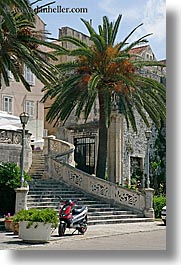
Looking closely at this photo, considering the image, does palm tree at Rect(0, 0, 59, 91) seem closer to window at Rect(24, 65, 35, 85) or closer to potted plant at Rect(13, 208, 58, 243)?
potted plant at Rect(13, 208, 58, 243)

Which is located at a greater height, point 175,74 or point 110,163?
point 175,74

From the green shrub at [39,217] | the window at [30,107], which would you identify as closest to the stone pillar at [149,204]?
the green shrub at [39,217]

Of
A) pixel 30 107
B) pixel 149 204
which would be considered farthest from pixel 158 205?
pixel 30 107

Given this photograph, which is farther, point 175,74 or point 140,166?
point 140,166

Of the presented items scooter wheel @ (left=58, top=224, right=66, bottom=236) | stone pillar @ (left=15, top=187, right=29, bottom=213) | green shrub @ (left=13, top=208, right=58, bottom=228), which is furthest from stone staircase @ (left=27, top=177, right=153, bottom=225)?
green shrub @ (left=13, top=208, right=58, bottom=228)

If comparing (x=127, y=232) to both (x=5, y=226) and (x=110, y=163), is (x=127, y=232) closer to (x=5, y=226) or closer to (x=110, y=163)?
(x=5, y=226)

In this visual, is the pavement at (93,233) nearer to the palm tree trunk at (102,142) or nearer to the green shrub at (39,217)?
the green shrub at (39,217)

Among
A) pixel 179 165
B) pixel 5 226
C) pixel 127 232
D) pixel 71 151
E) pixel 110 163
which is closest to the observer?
pixel 179 165

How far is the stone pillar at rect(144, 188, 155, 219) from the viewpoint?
21484 millimetres

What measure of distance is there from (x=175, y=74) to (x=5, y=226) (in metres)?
7.29

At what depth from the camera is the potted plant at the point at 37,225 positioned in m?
13.2

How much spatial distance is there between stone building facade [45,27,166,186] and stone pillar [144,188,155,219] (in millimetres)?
5949

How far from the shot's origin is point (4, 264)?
982 centimetres

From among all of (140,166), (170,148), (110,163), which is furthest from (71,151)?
(170,148)
